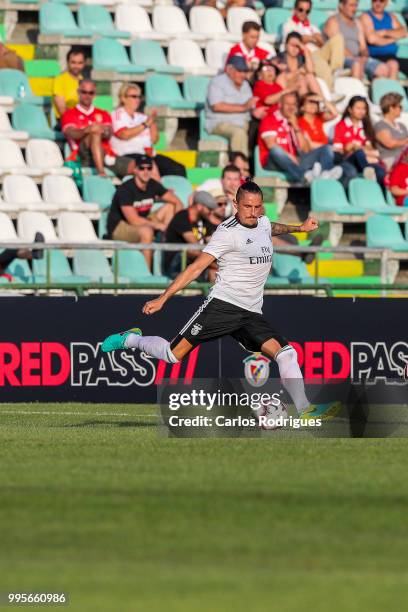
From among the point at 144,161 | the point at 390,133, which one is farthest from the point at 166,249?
the point at 390,133

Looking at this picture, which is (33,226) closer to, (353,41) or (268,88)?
(268,88)

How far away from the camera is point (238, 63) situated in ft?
77.2

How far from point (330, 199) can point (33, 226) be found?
16.3ft

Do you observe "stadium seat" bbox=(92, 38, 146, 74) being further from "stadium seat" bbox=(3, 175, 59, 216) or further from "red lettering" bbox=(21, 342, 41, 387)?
"red lettering" bbox=(21, 342, 41, 387)

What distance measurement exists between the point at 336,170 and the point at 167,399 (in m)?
11.4

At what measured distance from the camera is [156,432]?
43.5 ft

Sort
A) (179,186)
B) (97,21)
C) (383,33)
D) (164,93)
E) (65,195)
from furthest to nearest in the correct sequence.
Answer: (383,33)
(97,21)
(164,93)
(179,186)
(65,195)

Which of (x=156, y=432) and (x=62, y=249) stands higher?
(x=62, y=249)

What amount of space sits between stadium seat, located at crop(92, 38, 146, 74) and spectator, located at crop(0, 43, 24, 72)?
1405 mm

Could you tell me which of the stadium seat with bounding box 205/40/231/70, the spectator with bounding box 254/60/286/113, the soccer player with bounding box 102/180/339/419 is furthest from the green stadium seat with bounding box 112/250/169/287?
the stadium seat with bounding box 205/40/231/70

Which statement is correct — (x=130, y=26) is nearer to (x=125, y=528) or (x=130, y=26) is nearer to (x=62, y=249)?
(x=62, y=249)

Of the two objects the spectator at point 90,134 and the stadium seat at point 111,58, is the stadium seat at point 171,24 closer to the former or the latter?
the stadium seat at point 111,58

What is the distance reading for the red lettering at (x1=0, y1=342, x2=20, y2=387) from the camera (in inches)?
734

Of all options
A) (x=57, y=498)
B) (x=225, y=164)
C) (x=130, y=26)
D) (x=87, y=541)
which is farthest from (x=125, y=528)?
(x=130, y=26)
